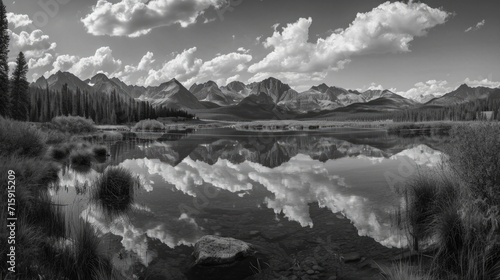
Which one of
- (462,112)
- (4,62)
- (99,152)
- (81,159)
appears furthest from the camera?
(462,112)

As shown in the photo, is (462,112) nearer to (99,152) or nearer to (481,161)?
(99,152)

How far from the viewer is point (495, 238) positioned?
6.81 metres

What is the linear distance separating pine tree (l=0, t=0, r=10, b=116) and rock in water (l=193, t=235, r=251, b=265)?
63.3 meters

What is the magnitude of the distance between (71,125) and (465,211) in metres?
67.8

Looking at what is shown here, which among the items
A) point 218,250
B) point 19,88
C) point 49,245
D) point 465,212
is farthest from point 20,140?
point 19,88

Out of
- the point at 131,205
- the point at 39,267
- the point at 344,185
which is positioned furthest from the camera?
the point at 344,185

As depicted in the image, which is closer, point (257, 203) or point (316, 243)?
point (316, 243)

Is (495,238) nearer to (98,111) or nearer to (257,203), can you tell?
(257,203)

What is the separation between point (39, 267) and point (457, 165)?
11.9 meters

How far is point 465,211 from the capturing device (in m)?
7.87

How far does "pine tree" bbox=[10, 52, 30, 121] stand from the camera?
74250 millimetres

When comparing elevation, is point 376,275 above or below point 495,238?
below

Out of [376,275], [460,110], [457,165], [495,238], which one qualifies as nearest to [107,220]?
[376,275]

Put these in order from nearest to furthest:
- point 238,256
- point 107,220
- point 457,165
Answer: point 238,256 < point 457,165 < point 107,220
